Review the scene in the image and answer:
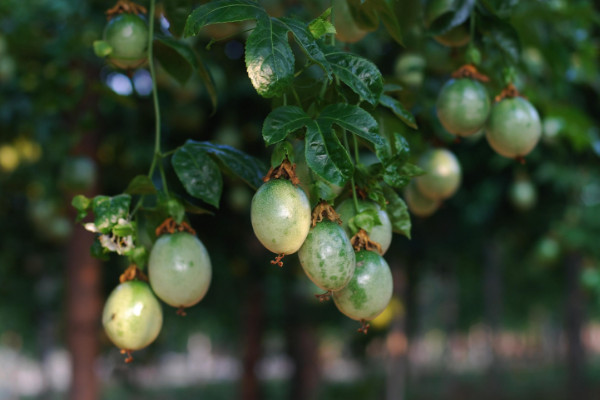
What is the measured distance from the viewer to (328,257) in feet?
4.01

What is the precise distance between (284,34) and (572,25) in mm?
2905

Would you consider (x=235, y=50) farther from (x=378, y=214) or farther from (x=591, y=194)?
(x=591, y=194)

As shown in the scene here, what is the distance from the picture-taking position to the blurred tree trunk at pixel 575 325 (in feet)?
26.2

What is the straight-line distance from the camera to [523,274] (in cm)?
1303

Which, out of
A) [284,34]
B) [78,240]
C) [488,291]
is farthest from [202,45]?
[488,291]

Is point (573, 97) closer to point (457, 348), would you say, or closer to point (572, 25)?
point (572, 25)

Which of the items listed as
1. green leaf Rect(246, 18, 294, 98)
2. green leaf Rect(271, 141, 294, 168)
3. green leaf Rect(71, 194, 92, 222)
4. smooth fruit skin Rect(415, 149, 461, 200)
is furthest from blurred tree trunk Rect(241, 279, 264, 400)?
green leaf Rect(246, 18, 294, 98)

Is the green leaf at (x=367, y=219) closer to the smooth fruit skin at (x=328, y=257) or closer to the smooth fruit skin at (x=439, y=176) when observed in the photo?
the smooth fruit skin at (x=328, y=257)

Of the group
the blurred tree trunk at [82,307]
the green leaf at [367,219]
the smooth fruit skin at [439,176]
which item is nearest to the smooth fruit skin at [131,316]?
the green leaf at [367,219]

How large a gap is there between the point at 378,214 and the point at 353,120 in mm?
276

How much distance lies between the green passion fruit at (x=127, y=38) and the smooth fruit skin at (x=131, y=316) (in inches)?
25.3

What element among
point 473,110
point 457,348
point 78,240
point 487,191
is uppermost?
point 473,110

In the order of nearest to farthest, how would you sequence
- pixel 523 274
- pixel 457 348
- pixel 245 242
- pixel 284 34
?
pixel 284 34 < pixel 245 242 < pixel 523 274 < pixel 457 348

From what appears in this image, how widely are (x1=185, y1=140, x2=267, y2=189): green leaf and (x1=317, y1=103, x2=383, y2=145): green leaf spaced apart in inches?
13.4
